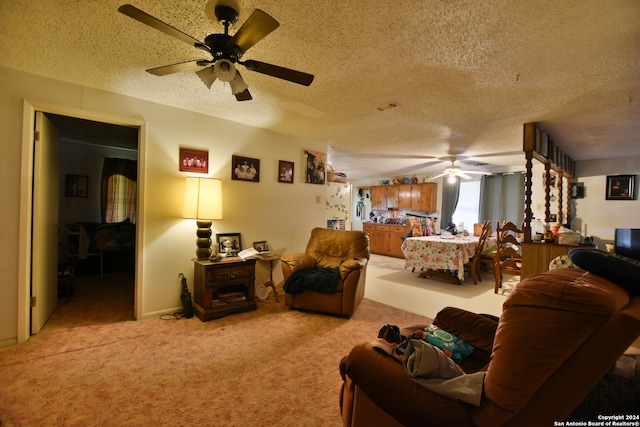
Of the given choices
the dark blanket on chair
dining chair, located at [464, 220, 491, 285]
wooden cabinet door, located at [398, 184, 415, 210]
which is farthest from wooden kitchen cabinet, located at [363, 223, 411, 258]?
the dark blanket on chair

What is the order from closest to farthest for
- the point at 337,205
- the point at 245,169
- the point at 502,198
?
1. the point at 245,169
2. the point at 337,205
3. the point at 502,198

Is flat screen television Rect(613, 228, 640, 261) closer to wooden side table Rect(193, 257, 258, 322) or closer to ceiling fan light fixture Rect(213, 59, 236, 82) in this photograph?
wooden side table Rect(193, 257, 258, 322)

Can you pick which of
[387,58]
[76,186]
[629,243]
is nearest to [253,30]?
[387,58]

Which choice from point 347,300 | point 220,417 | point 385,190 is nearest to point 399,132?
point 347,300

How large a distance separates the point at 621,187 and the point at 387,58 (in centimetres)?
579

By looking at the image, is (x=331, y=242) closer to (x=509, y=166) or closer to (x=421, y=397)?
(x=421, y=397)

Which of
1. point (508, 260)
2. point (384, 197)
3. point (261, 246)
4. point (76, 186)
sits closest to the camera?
point (261, 246)

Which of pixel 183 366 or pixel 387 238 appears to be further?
pixel 387 238

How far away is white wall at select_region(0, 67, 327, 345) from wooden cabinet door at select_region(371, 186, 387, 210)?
13.2 ft

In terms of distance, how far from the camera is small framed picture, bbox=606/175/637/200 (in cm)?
491

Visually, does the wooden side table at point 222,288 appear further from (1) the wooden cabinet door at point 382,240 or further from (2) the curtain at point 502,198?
(2) the curtain at point 502,198

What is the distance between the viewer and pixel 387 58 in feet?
6.47

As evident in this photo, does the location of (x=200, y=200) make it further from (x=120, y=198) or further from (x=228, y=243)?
(x=120, y=198)

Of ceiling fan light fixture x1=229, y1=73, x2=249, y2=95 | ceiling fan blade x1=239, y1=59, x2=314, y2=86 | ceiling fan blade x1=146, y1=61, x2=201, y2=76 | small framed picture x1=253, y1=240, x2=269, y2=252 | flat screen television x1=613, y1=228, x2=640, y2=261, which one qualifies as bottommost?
small framed picture x1=253, y1=240, x2=269, y2=252
